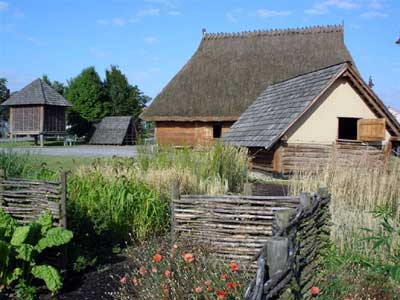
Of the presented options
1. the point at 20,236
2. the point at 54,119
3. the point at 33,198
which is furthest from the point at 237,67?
the point at 20,236

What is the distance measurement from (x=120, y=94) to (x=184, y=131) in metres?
28.4

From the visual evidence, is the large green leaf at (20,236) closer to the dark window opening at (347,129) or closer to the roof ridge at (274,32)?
the dark window opening at (347,129)

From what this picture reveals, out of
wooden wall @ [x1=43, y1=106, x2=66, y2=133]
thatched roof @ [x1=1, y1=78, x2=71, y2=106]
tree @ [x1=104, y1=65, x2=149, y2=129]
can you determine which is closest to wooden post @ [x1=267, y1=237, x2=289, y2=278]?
thatched roof @ [x1=1, y1=78, x2=71, y2=106]

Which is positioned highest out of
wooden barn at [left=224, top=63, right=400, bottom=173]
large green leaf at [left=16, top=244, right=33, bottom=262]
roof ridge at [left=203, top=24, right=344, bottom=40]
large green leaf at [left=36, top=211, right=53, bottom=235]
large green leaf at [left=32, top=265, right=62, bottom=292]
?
roof ridge at [left=203, top=24, right=344, bottom=40]

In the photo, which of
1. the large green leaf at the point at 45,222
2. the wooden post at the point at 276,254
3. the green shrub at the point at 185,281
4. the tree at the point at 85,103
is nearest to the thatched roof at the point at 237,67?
the large green leaf at the point at 45,222

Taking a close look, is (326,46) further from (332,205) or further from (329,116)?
(332,205)

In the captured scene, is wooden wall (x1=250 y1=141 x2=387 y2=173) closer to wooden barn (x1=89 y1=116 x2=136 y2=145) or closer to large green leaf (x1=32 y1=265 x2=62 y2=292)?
large green leaf (x1=32 y1=265 x2=62 y2=292)

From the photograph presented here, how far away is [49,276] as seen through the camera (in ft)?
13.9

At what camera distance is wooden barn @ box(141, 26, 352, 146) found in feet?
80.4

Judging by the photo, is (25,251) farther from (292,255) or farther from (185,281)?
(292,255)

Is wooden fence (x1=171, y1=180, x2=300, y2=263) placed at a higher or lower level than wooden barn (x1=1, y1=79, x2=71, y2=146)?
lower

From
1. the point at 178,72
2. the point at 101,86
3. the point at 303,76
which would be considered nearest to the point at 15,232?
the point at 303,76

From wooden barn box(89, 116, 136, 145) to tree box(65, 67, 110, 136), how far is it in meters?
5.87

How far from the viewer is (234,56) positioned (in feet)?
93.1
